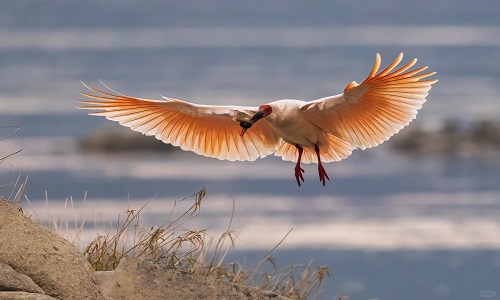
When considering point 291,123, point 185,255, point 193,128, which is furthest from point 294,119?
point 185,255

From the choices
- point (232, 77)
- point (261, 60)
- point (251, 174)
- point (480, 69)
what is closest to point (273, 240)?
point (251, 174)

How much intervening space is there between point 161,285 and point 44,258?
2.39ft

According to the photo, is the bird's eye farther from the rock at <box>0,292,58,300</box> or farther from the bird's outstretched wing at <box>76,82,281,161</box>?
the rock at <box>0,292,58,300</box>

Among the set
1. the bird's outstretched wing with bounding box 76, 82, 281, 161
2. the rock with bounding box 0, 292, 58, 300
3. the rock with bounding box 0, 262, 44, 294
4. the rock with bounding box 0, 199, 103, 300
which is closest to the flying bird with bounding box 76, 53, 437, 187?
the bird's outstretched wing with bounding box 76, 82, 281, 161

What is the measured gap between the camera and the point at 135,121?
30.5 feet

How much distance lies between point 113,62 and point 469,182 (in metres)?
20.2

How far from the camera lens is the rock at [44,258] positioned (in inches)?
276

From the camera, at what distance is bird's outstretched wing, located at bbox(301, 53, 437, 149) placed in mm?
8703

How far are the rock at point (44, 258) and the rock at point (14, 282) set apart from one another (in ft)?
0.28

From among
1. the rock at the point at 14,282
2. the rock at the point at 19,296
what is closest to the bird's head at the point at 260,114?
the rock at the point at 14,282

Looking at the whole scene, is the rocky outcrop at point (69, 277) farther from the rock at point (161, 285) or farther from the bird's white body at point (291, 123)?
the bird's white body at point (291, 123)

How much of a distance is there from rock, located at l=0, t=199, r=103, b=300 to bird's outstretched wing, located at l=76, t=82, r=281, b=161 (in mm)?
2051

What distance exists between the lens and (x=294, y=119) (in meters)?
8.66

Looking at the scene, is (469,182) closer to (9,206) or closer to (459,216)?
(459,216)
